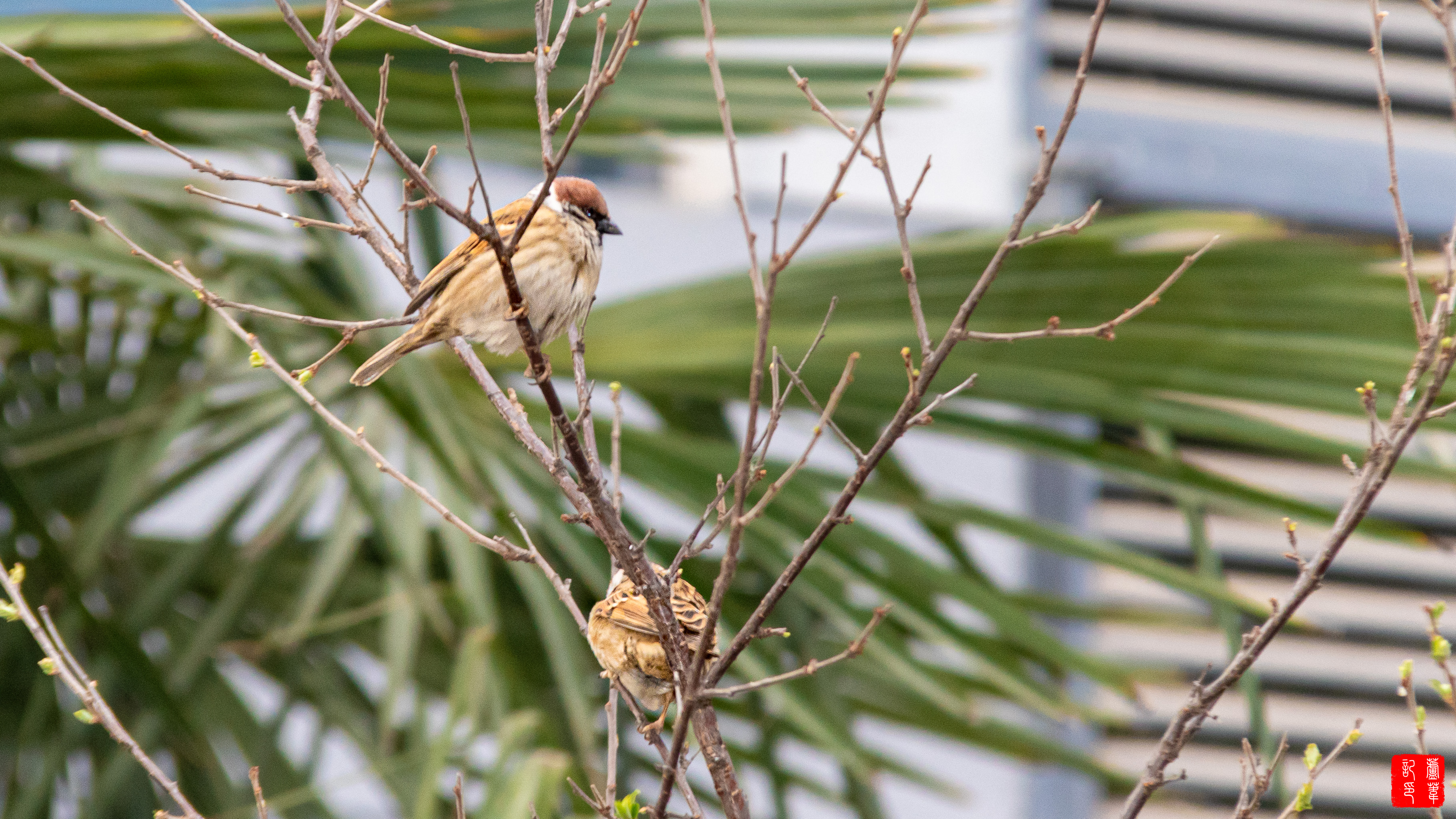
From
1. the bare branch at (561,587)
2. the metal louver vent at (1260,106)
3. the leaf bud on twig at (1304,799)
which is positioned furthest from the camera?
the metal louver vent at (1260,106)

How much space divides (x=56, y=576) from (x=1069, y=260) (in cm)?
142

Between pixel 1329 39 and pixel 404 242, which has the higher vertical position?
pixel 1329 39

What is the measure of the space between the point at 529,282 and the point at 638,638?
0.38m

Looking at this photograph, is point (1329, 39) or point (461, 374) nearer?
point (461, 374)

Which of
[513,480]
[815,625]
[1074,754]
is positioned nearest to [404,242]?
[513,480]

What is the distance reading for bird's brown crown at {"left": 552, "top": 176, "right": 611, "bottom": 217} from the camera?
135 cm

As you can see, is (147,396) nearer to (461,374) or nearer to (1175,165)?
(461,374)

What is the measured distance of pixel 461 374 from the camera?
78.4 inches

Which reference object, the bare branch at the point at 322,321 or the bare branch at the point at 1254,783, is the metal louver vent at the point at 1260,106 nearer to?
the bare branch at the point at 1254,783

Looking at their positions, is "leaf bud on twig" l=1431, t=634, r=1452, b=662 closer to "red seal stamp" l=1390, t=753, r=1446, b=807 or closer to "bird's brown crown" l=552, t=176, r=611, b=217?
"red seal stamp" l=1390, t=753, r=1446, b=807

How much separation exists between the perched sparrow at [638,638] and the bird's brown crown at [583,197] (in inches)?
16.3

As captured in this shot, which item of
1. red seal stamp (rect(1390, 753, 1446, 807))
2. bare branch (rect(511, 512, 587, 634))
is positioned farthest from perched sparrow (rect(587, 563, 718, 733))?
red seal stamp (rect(1390, 753, 1446, 807))

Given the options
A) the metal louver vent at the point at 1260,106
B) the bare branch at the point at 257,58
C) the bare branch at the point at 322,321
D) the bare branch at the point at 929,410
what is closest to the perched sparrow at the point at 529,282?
the bare branch at the point at 322,321

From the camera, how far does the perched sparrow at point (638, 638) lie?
3.54ft
